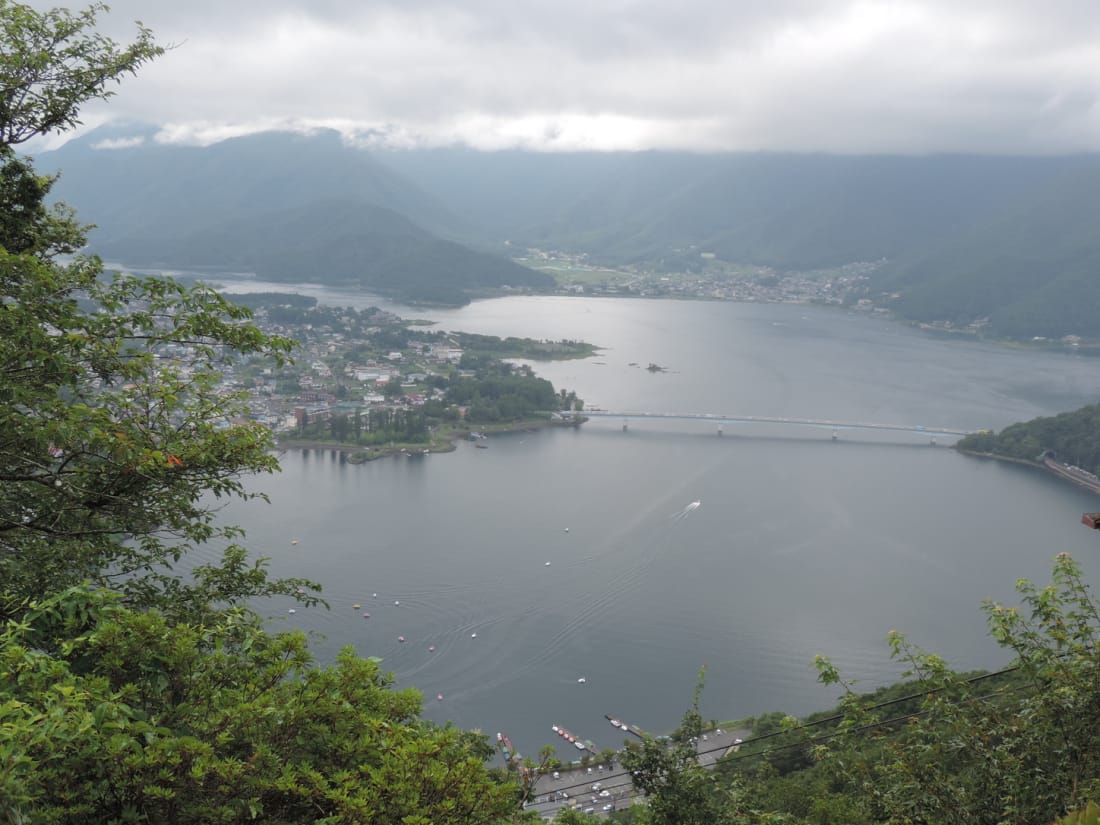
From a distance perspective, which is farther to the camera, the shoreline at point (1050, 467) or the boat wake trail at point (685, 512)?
the shoreline at point (1050, 467)

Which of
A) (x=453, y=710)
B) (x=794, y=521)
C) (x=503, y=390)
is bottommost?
(x=453, y=710)

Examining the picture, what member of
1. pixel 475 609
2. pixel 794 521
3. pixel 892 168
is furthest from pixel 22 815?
pixel 892 168

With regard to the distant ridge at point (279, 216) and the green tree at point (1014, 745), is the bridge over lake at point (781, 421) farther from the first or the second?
the distant ridge at point (279, 216)

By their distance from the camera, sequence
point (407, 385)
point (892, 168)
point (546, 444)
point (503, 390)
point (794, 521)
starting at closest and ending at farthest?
point (794, 521) → point (546, 444) → point (503, 390) → point (407, 385) → point (892, 168)

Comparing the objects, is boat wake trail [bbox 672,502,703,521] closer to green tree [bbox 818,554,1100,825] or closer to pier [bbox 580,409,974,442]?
pier [bbox 580,409,974,442]

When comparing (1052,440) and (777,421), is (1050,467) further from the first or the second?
(777,421)

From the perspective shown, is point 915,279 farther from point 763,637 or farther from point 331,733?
point 331,733

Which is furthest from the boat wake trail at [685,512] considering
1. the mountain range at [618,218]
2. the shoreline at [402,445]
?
the mountain range at [618,218]
